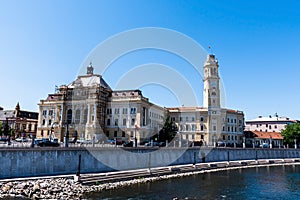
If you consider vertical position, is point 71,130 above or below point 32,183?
above

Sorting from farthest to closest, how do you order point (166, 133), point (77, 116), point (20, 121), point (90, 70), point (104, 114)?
point (20, 121) < point (90, 70) < point (104, 114) < point (77, 116) < point (166, 133)

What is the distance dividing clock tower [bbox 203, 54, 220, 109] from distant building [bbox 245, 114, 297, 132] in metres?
40.5

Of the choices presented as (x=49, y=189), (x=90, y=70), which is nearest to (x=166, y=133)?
(x=90, y=70)

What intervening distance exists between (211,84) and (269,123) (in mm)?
43760

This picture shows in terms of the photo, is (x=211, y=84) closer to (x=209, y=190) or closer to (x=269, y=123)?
(x=269, y=123)

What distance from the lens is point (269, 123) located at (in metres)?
113

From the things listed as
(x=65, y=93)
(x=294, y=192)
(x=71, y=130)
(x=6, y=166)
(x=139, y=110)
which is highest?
(x=65, y=93)

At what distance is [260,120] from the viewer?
380 ft

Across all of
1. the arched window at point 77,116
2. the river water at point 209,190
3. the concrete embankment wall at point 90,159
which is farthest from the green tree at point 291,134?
the arched window at point 77,116

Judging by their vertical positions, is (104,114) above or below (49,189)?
above

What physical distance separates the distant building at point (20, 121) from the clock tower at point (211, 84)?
59.0 metres

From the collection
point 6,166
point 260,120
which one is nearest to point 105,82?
point 6,166

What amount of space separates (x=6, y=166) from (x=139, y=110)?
42.0 m

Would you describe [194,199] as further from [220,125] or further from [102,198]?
[220,125]
